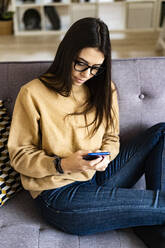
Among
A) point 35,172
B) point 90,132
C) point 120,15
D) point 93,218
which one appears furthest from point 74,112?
point 120,15

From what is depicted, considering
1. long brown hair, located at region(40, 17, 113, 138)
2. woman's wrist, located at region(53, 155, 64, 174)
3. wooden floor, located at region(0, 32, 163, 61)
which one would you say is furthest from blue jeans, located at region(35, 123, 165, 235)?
wooden floor, located at region(0, 32, 163, 61)

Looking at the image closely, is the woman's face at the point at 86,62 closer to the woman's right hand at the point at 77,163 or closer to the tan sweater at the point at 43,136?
the tan sweater at the point at 43,136

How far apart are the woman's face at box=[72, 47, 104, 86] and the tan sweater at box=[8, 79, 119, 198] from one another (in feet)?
0.36

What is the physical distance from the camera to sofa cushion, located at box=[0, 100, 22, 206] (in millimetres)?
1119

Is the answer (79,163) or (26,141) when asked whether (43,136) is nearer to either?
(26,141)

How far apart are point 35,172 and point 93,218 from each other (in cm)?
25

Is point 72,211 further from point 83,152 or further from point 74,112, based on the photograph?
point 74,112

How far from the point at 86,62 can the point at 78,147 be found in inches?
12.3

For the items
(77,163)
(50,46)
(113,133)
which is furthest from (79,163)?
(50,46)

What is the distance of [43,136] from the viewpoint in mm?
1049

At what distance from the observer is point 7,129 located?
1167 mm

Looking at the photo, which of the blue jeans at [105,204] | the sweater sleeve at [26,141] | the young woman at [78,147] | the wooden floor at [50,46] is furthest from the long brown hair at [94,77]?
the wooden floor at [50,46]

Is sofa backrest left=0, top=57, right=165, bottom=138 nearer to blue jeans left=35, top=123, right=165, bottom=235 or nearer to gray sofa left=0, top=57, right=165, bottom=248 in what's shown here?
gray sofa left=0, top=57, right=165, bottom=248

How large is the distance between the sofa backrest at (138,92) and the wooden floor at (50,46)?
2.40m
